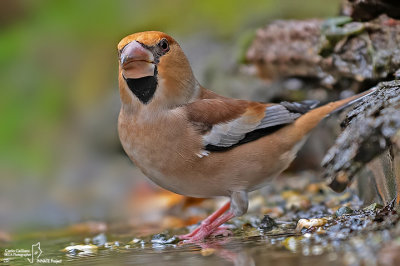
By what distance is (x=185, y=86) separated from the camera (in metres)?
4.49

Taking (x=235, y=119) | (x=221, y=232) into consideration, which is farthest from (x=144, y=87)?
(x=221, y=232)

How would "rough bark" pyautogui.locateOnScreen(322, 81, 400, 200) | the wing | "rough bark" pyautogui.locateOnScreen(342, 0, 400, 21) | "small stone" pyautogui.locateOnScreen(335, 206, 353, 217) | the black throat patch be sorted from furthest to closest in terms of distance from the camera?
"rough bark" pyautogui.locateOnScreen(342, 0, 400, 21) → the wing → the black throat patch → "small stone" pyautogui.locateOnScreen(335, 206, 353, 217) → "rough bark" pyautogui.locateOnScreen(322, 81, 400, 200)

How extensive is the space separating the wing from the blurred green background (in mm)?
2466

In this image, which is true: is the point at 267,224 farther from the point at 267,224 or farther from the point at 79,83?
the point at 79,83

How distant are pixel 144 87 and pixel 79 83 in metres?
6.96

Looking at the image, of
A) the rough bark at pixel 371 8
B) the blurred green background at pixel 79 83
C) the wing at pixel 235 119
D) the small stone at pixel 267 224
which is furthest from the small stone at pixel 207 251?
→ the blurred green background at pixel 79 83

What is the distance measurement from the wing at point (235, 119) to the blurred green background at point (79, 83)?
2466mm

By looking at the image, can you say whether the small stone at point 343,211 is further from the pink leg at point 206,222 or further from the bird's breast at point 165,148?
the bird's breast at point 165,148

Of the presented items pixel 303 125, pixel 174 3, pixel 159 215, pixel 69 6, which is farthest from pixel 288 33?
pixel 69 6

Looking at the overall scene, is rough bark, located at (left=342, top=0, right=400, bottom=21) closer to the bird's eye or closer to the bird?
the bird

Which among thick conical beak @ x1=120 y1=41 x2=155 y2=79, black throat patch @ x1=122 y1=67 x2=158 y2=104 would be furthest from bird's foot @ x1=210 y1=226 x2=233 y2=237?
thick conical beak @ x1=120 y1=41 x2=155 y2=79

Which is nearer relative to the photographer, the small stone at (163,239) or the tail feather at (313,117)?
the small stone at (163,239)

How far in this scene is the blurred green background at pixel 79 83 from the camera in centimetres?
805

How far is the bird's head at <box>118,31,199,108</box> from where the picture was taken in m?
4.09
